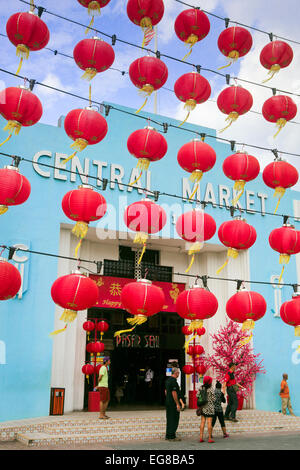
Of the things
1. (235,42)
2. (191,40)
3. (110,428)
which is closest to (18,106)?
(191,40)

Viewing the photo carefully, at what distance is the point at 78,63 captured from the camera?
679cm

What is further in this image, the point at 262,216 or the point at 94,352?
the point at 262,216

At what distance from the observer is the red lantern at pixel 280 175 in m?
7.68

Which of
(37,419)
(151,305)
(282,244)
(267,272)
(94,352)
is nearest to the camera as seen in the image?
(151,305)

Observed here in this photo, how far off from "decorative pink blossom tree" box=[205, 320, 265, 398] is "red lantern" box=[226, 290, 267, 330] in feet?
16.9

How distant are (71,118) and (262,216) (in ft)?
31.1

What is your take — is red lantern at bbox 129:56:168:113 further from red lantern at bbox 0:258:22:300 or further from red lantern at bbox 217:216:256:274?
red lantern at bbox 0:258:22:300

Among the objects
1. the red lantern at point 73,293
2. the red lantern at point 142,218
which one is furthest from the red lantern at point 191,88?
the red lantern at point 73,293

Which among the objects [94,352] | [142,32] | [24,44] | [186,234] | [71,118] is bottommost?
[94,352]

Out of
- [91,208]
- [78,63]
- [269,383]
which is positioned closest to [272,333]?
[269,383]

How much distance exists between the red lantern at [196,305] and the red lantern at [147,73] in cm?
304

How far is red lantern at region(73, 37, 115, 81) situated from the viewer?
6.68m

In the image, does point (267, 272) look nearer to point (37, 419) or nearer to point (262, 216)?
point (262, 216)

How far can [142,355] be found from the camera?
14.4 meters
